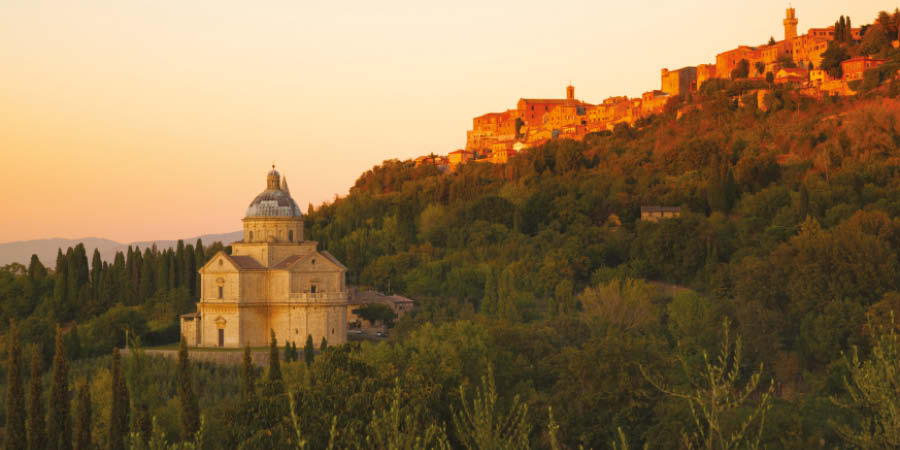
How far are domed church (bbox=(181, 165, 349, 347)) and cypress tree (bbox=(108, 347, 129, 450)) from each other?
14839 millimetres

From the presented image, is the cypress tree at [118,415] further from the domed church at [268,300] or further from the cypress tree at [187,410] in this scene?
the domed church at [268,300]

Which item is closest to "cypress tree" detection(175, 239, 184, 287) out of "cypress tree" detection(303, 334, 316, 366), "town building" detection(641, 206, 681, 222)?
"cypress tree" detection(303, 334, 316, 366)

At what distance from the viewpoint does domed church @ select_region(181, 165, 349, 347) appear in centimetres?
4159

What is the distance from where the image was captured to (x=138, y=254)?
53.0m

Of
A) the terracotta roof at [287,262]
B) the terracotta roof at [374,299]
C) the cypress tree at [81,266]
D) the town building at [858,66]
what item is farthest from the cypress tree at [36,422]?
the town building at [858,66]

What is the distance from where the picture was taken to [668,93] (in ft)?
326

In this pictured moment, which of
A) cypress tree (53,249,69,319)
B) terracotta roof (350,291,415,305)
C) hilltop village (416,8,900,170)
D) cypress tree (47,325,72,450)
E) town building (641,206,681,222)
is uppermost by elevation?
hilltop village (416,8,900,170)

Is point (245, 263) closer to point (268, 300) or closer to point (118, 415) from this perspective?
point (268, 300)

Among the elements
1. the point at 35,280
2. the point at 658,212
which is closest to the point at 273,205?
the point at 35,280

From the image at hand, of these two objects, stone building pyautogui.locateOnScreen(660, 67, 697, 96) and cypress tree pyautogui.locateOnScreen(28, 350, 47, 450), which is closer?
cypress tree pyautogui.locateOnScreen(28, 350, 47, 450)

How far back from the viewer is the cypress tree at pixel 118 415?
25984mm

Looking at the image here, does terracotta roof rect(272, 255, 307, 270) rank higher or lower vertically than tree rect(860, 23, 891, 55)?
lower

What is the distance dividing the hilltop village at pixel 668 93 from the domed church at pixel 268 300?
5031 centimetres

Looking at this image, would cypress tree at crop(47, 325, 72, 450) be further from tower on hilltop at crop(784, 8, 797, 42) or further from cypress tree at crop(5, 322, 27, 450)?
tower on hilltop at crop(784, 8, 797, 42)
